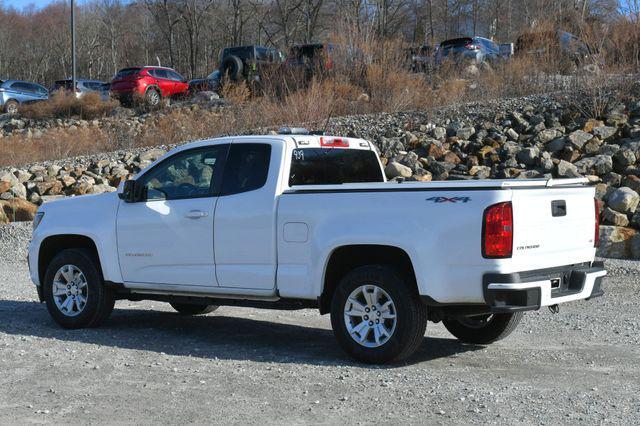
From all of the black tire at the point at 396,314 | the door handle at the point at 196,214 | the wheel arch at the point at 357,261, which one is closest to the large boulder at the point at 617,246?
the wheel arch at the point at 357,261

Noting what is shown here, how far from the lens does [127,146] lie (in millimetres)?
24797

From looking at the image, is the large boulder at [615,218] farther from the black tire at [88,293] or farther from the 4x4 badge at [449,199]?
the black tire at [88,293]

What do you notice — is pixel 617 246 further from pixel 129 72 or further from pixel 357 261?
pixel 129 72

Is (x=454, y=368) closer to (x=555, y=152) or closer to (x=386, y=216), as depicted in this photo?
(x=386, y=216)

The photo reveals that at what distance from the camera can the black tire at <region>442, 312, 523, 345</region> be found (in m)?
8.39

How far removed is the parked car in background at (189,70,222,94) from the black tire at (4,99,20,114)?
9.27 meters

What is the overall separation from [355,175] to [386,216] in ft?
5.02

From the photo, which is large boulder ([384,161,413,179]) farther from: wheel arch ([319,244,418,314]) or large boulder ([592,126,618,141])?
wheel arch ([319,244,418,314])

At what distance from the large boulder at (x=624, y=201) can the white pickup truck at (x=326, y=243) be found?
21.5 ft

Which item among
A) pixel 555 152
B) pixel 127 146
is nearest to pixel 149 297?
pixel 555 152

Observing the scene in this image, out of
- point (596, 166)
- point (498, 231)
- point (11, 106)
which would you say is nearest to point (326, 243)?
point (498, 231)

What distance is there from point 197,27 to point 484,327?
54.3 m

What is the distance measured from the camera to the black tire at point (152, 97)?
3591cm

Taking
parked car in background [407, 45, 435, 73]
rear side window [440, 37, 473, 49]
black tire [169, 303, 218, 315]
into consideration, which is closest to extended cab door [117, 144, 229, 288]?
black tire [169, 303, 218, 315]
